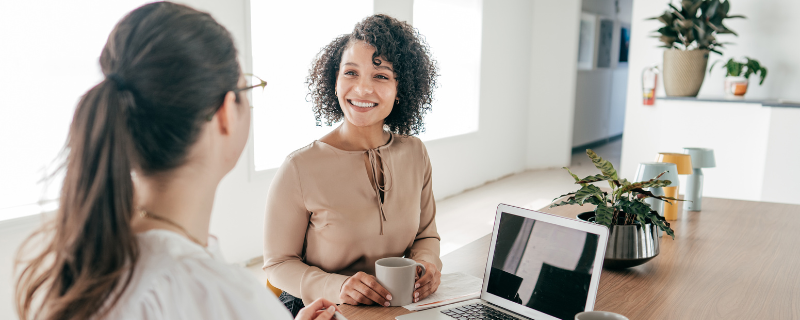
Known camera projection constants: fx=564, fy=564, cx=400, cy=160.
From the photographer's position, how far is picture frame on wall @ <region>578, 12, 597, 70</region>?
23.9ft

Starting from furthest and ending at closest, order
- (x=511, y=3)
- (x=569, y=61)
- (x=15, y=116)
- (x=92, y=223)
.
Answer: (x=569, y=61) → (x=511, y=3) → (x=15, y=116) → (x=92, y=223)

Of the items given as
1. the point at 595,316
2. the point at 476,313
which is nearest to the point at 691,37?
the point at 476,313

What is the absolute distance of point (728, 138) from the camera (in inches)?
173

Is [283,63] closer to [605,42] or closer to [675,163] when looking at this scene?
[675,163]

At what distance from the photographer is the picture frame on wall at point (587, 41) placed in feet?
23.9

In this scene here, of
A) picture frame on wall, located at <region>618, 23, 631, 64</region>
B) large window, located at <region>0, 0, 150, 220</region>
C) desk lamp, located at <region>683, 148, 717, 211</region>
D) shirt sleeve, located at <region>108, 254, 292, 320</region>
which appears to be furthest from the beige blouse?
picture frame on wall, located at <region>618, 23, 631, 64</region>

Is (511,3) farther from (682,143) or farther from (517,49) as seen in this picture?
(682,143)

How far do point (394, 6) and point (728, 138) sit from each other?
280 centimetres

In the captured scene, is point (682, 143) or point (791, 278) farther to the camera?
point (682, 143)

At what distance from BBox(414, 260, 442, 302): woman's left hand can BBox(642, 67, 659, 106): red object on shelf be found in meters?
4.93

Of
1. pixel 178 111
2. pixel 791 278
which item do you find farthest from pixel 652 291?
pixel 178 111

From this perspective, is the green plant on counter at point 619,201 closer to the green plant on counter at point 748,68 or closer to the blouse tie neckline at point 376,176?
the blouse tie neckline at point 376,176

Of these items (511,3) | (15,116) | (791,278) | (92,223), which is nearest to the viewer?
(92,223)

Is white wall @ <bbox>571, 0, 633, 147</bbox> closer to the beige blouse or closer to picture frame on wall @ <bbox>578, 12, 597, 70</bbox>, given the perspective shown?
picture frame on wall @ <bbox>578, 12, 597, 70</bbox>
